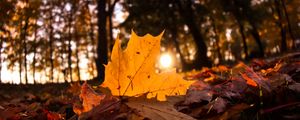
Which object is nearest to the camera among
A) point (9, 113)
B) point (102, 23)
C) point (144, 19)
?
point (9, 113)

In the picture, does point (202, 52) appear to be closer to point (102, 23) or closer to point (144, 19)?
point (144, 19)

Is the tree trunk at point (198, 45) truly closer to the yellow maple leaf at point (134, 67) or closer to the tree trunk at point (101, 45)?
the tree trunk at point (101, 45)

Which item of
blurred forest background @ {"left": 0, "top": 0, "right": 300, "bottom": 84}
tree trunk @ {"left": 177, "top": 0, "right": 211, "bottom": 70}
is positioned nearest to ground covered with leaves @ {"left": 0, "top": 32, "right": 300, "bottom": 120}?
blurred forest background @ {"left": 0, "top": 0, "right": 300, "bottom": 84}

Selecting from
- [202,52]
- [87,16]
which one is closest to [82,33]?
[87,16]

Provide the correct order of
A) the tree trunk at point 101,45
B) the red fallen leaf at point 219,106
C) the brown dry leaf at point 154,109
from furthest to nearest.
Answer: the tree trunk at point 101,45 < the red fallen leaf at point 219,106 < the brown dry leaf at point 154,109

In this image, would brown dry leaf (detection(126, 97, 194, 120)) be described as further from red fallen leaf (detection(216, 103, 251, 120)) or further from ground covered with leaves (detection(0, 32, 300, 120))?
red fallen leaf (detection(216, 103, 251, 120))

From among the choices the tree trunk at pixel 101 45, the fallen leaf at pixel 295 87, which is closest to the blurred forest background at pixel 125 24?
the tree trunk at pixel 101 45

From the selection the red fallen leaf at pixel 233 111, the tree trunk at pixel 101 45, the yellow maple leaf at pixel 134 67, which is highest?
the tree trunk at pixel 101 45

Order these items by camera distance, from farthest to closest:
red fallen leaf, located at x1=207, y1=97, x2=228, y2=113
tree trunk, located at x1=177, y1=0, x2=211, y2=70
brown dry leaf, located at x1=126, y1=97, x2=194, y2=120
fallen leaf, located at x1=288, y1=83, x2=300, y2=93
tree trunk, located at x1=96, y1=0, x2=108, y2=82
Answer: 1. tree trunk, located at x1=177, y1=0, x2=211, y2=70
2. tree trunk, located at x1=96, y1=0, x2=108, y2=82
3. fallen leaf, located at x1=288, y1=83, x2=300, y2=93
4. red fallen leaf, located at x1=207, y1=97, x2=228, y2=113
5. brown dry leaf, located at x1=126, y1=97, x2=194, y2=120
